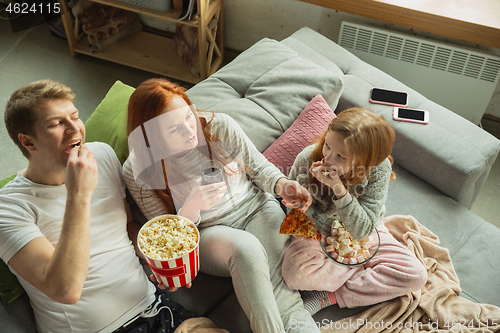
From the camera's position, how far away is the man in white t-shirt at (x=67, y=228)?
111 centimetres

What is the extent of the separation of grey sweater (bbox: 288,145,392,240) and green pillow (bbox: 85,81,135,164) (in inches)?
26.5

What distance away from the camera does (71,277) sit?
111cm

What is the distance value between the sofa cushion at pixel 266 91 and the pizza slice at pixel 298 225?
0.42m

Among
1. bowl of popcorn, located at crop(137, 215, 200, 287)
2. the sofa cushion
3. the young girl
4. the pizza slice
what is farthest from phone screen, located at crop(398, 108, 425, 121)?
bowl of popcorn, located at crop(137, 215, 200, 287)

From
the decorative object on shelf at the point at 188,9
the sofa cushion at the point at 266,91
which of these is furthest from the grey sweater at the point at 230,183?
the decorative object on shelf at the point at 188,9

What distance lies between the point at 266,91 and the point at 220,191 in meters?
0.73

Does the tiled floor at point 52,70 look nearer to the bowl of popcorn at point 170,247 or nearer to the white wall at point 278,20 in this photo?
the white wall at point 278,20

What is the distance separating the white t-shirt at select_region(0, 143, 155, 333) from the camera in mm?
1213

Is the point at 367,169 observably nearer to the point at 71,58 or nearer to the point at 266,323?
the point at 266,323

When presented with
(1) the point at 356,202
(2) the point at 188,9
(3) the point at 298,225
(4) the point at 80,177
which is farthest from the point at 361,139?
(2) the point at 188,9

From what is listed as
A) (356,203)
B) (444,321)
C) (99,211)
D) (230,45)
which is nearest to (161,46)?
(230,45)

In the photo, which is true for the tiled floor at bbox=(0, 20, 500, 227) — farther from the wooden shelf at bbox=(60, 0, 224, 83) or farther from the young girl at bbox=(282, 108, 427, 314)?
the young girl at bbox=(282, 108, 427, 314)

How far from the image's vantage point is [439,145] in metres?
1.86

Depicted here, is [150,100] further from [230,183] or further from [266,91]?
[266,91]
